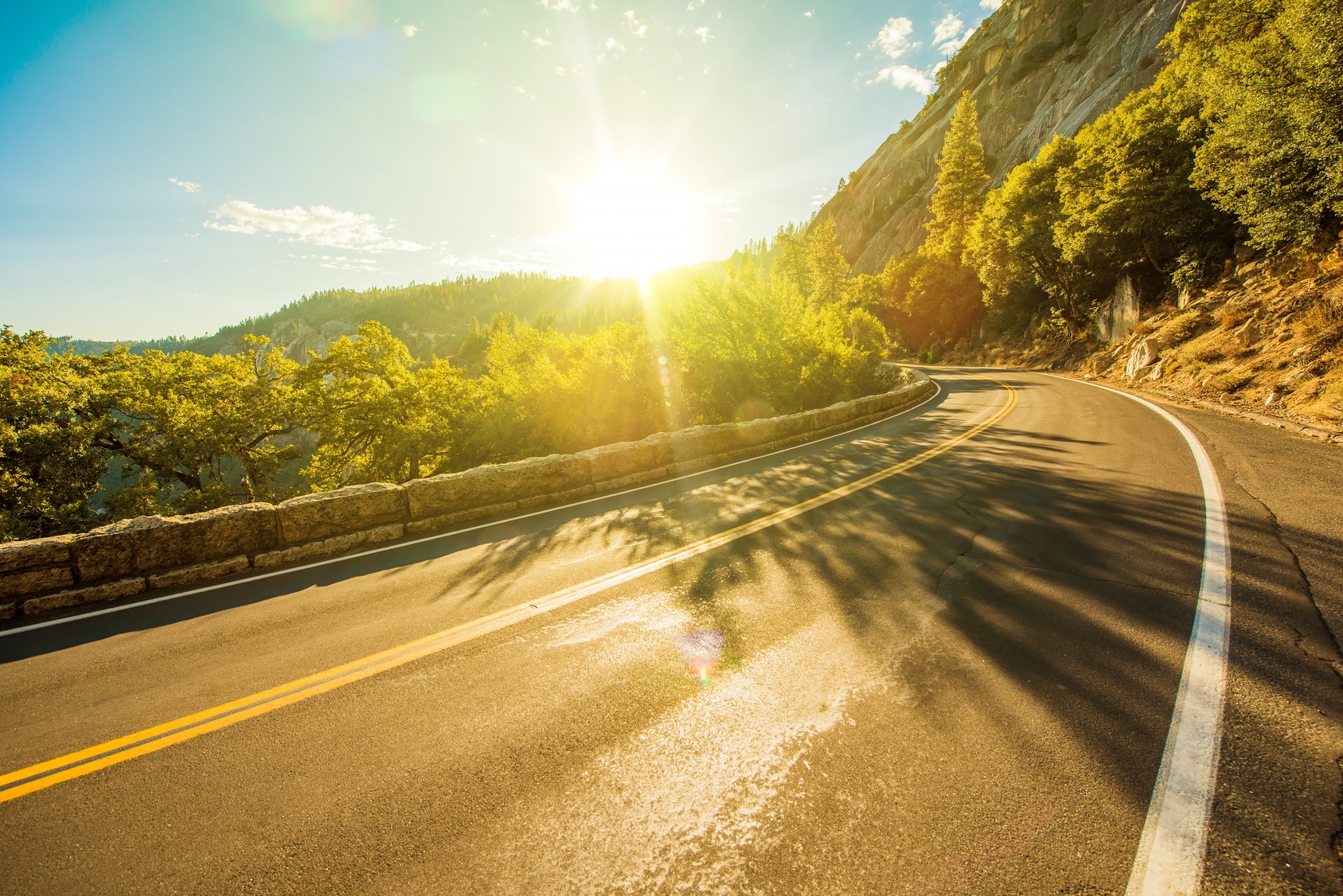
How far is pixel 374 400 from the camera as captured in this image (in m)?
19.8

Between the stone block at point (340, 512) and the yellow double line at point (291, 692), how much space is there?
3.57 meters

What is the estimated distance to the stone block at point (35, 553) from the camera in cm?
489

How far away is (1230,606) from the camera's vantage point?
378 cm

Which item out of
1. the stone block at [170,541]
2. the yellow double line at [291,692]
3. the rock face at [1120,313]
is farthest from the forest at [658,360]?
the yellow double line at [291,692]

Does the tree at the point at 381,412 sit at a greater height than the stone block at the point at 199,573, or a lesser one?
greater

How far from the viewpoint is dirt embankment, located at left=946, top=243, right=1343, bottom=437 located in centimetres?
1049

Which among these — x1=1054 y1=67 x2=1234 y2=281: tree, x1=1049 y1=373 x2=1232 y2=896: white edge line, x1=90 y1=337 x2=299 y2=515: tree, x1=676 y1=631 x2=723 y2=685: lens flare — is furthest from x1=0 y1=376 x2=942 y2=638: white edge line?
x1=1054 y1=67 x2=1234 y2=281: tree

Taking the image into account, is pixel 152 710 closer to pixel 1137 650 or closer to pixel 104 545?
pixel 104 545

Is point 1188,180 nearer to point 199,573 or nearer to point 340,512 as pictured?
point 340,512

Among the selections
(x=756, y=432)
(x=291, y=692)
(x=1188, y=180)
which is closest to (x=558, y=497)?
(x=291, y=692)

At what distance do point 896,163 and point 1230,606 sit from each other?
8614cm

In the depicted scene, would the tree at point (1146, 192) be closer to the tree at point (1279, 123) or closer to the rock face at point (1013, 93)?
the tree at point (1279, 123)

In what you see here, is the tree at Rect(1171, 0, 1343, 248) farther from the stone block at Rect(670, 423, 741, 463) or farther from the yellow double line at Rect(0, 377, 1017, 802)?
the yellow double line at Rect(0, 377, 1017, 802)

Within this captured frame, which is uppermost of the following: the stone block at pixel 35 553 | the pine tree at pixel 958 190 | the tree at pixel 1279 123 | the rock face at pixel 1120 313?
the pine tree at pixel 958 190
